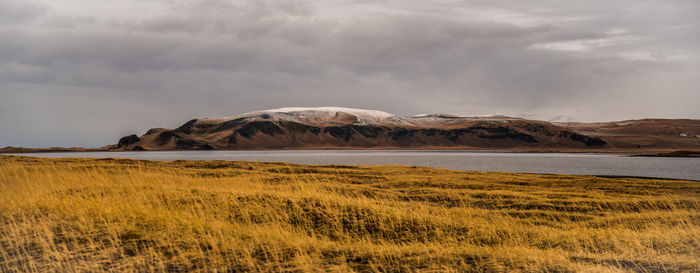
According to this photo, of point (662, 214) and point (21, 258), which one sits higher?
point (21, 258)

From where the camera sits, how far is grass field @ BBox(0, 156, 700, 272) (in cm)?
809

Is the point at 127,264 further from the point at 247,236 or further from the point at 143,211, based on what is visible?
the point at 143,211

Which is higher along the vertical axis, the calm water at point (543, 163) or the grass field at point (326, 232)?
the grass field at point (326, 232)

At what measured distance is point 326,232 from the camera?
12.1m

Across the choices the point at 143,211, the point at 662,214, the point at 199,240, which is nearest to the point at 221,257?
the point at 199,240

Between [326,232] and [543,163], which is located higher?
[326,232]

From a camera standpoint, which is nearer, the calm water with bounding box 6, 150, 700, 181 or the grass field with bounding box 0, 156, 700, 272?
the grass field with bounding box 0, 156, 700, 272

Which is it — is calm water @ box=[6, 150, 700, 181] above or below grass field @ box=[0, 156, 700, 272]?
below

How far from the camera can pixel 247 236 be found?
32.6 feet

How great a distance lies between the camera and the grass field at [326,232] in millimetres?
8086

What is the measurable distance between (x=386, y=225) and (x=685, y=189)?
23.4 m

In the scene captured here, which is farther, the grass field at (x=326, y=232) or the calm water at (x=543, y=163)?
the calm water at (x=543, y=163)

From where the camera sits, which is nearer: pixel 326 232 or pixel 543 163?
pixel 326 232

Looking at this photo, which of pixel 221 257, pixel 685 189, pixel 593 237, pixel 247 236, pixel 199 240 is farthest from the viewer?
pixel 685 189
